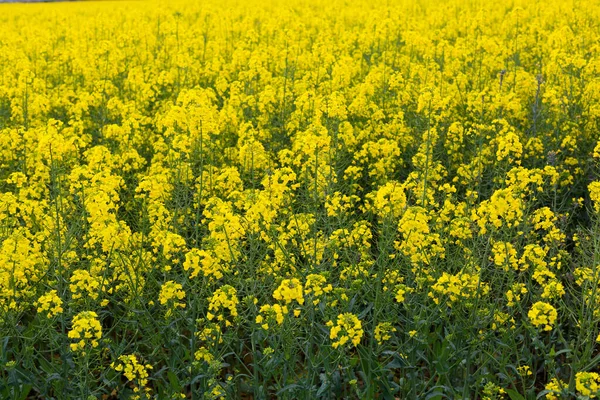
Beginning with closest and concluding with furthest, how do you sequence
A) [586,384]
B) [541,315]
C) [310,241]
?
[586,384], [541,315], [310,241]

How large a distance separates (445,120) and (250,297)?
3959 millimetres

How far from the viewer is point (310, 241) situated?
4.54m

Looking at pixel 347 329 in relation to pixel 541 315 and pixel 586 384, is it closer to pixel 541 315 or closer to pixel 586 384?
pixel 541 315

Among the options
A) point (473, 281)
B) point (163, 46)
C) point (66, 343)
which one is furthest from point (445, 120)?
point (163, 46)

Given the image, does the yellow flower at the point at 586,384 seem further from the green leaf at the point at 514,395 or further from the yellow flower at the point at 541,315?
the green leaf at the point at 514,395

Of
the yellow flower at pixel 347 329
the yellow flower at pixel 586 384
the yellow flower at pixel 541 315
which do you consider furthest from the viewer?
the yellow flower at pixel 541 315

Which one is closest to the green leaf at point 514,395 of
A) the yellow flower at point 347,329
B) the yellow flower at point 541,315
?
the yellow flower at point 541,315

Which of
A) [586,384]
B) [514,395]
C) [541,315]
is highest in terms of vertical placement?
[541,315]

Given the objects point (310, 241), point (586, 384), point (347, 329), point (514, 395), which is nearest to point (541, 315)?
point (586, 384)

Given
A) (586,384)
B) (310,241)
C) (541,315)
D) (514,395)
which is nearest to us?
(586,384)

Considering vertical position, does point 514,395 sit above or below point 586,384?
below

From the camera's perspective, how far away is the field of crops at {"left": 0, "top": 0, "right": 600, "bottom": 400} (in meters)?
4.13

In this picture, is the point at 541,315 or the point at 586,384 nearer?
the point at 586,384

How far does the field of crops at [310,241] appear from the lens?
413cm
